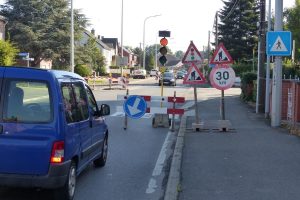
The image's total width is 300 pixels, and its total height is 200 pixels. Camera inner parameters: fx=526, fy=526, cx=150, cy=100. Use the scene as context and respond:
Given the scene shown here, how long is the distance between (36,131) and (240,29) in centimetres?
6855

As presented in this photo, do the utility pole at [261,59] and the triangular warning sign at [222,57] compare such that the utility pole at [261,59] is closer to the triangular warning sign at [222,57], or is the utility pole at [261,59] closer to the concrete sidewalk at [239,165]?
the concrete sidewalk at [239,165]

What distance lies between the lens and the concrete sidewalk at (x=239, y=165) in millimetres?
7227

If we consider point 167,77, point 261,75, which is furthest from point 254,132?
point 167,77

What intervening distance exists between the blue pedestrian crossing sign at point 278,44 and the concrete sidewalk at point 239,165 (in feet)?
7.48

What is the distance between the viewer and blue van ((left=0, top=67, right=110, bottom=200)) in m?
6.11

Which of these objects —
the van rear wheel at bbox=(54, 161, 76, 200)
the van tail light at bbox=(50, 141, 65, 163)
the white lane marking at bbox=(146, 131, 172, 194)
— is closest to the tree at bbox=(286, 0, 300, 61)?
the white lane marking at bbox=(146, 131, 172, 194)

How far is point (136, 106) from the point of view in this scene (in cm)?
1499

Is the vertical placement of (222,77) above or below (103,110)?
above

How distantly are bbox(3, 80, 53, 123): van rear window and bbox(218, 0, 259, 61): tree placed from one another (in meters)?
67.0

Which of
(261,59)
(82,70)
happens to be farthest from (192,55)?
(82,70)

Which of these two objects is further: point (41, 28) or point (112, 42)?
point (112, 42)

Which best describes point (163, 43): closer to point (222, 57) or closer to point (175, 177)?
point (222, 57)

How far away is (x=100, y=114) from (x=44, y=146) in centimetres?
256

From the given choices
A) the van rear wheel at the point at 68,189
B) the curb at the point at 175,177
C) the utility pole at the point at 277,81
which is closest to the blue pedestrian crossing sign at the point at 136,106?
the curb at the point at 175,177
